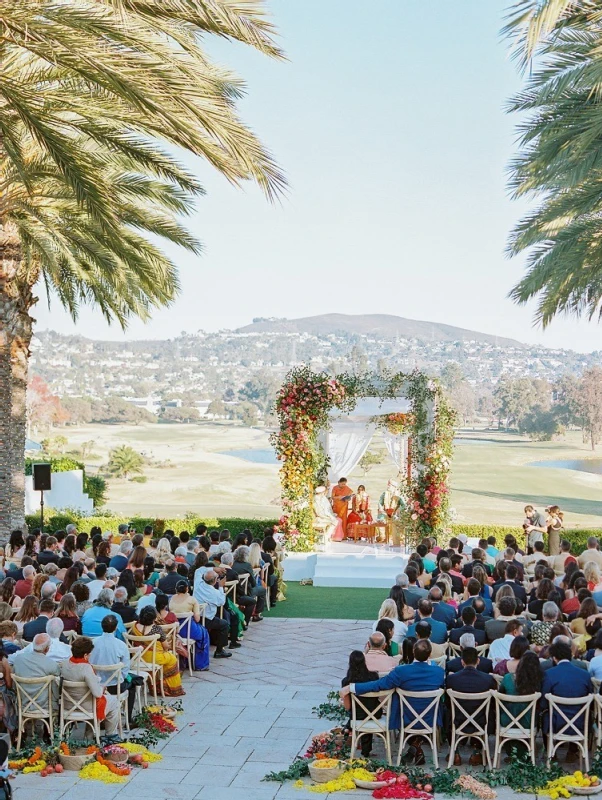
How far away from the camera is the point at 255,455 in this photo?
219 ft

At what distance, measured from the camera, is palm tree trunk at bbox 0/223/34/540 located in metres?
16.0

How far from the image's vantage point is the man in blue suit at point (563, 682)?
308 inches

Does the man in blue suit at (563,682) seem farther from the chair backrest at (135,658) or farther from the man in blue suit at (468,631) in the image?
the chair backrest at (135,658)

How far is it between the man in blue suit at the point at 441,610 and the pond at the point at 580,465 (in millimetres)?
48338

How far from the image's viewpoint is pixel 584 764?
312 inches

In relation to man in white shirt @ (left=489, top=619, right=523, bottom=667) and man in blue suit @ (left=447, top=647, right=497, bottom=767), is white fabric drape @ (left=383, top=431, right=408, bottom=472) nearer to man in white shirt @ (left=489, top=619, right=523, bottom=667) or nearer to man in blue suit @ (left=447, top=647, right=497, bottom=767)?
man in white shirt @ (left=489, top=619, right=523, bottom=667)

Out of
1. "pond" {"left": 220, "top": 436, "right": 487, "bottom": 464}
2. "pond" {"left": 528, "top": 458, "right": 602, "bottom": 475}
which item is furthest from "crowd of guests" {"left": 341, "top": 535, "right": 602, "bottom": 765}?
"pond" {"left": 220, "top": 436, "right": 487, "bottom": 464}

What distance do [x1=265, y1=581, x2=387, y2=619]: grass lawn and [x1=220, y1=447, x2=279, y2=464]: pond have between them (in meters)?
46.7

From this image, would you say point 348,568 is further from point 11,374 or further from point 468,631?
point 468,631

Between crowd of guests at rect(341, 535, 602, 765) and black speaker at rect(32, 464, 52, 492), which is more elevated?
black speaker at rect(32, 464, 52, 492)

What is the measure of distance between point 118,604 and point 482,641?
3.71 meters

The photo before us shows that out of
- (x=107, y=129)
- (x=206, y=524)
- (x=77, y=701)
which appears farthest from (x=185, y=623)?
(x=206, y=524)

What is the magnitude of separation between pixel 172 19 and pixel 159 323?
79.4 m

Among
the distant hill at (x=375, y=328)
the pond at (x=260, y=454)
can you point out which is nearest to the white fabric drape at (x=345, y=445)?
the pond at (x=260, y=454)
